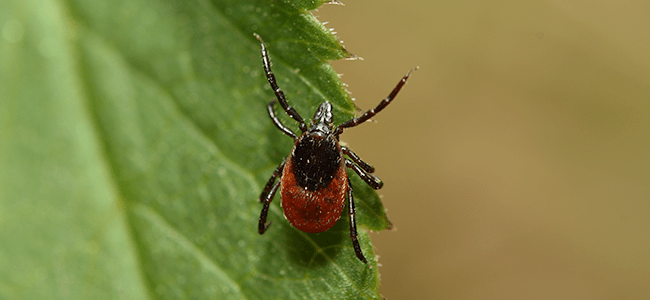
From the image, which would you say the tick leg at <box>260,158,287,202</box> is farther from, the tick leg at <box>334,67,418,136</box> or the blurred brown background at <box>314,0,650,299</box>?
the blurred brown background at <box>314,0,650,299</box>

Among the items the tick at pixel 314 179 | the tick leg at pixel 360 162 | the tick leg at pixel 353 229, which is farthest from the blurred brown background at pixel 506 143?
the tick leg at pixel 353 229

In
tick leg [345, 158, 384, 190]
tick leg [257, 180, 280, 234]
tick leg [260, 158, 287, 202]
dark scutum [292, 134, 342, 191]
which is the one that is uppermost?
tick leg [345, 158, 384, 190]

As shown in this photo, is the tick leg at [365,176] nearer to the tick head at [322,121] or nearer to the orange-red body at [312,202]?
the orange-red body at [312,202]

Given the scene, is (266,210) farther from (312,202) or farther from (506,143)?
(506,143)

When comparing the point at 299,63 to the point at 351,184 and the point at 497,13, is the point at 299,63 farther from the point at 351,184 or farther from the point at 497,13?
the point at 497,13

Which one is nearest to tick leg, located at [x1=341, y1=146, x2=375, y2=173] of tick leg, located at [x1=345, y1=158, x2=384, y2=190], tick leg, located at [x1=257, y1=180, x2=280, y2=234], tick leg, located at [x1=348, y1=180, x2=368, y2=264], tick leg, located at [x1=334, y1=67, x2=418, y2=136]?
tick leg, located at [x1=345, y1=158, x2=384, y2=190]

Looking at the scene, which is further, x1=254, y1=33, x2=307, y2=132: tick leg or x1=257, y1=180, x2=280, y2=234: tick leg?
x1=257, y1=180, x2=280, y2=234: tick leg

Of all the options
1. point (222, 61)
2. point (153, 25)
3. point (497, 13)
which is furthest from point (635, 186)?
point (153, 25)
